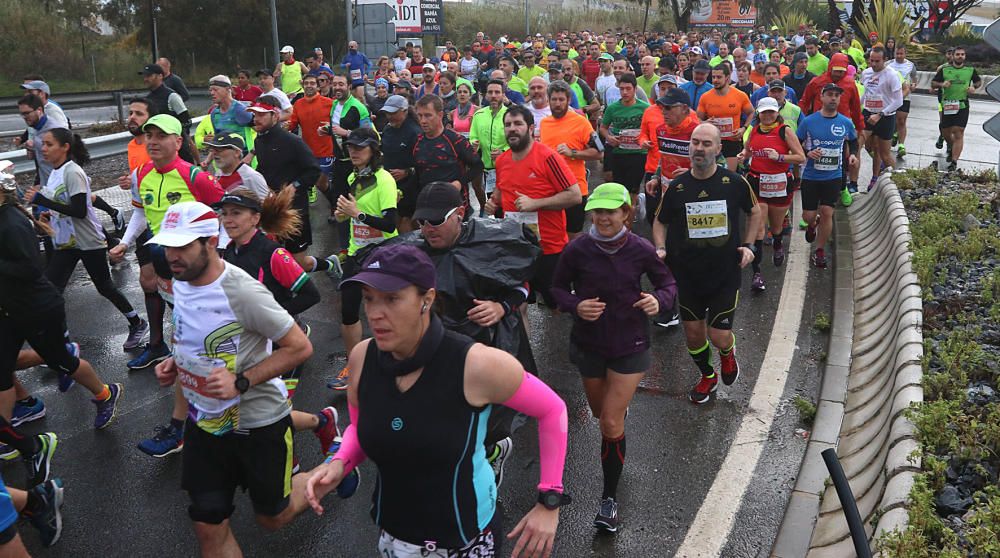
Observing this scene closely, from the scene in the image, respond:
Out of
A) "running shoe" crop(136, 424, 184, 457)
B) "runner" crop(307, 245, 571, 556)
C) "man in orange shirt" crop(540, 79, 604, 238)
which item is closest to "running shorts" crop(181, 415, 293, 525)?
"runner" crop(307, 245, 571, 556)

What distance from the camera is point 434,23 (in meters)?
35.4

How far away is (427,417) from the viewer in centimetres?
277

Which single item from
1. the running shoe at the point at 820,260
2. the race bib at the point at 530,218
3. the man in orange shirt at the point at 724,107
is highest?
the man in orange shirt at the point at 724,107

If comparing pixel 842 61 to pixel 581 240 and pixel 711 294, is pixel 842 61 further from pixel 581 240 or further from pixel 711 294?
pixel 581 240

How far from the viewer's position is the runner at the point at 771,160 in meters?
9.15

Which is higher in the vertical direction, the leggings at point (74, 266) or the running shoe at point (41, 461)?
the leggings at point (74, 266)

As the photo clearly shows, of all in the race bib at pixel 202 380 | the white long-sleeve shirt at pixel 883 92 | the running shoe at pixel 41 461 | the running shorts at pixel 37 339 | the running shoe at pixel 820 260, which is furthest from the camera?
the white long-sleeve shirt at pixel 883 92

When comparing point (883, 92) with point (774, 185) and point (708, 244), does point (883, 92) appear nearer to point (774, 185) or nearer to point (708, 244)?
point (774, 185)

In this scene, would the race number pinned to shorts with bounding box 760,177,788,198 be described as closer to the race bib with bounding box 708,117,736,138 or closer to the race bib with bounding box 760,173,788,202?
the race bib with bounding box 760,173,788,202

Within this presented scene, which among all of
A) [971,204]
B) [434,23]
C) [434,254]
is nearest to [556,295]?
[434,254]

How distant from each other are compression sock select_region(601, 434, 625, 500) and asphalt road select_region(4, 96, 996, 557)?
0.72ft

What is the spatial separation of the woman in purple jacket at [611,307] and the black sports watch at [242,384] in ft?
6.30

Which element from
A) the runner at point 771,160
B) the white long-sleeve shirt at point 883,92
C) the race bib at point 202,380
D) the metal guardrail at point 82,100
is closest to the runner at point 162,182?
the race bib at point 202,380

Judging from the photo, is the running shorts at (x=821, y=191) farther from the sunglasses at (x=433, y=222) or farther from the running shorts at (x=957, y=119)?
the sunglasses at (x=433, y=222)
